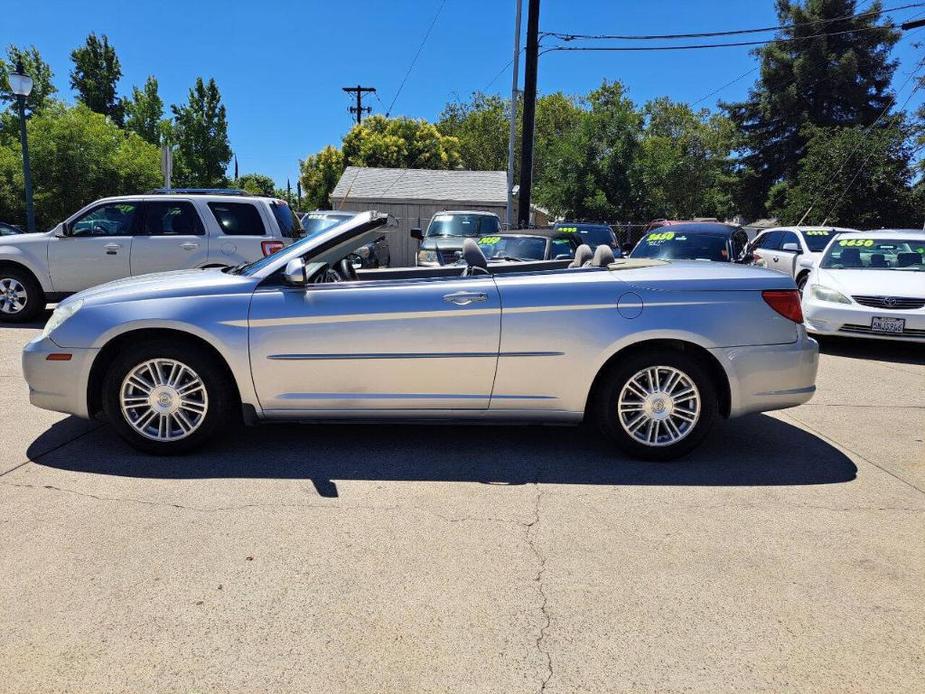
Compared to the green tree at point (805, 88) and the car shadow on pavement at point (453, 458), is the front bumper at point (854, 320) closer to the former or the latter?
the car shadow on pavement at point (453, 458)

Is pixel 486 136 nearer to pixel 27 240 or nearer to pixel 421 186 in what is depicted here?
pixel 421 186

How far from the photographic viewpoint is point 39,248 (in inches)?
381

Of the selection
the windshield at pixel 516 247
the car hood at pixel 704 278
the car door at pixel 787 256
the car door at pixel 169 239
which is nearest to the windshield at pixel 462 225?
the windshield at pixel 516 247

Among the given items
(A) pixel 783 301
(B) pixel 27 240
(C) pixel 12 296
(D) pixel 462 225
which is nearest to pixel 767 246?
(D) pixel 462 225

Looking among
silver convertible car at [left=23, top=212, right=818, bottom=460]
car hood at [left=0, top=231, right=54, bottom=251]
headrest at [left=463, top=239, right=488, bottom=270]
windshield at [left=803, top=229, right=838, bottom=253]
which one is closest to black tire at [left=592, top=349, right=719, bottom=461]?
silver convertible car at [left=23, top=212, right=818, bottom=460]

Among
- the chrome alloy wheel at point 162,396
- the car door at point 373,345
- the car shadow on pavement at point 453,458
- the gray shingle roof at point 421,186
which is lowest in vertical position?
the car shadow on pavement at point 453,458

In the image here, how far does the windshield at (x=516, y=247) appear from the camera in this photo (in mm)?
10797

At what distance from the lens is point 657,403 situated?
441cm

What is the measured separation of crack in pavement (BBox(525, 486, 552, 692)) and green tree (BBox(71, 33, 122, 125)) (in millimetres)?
53381

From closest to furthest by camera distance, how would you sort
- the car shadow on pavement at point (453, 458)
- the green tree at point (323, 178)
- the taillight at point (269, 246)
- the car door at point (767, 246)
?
the car shadow on pavement at point (453, 458) → the taillight at point (269, 246) → the car door at point (767, 246) → the green tree at point (323, 178)

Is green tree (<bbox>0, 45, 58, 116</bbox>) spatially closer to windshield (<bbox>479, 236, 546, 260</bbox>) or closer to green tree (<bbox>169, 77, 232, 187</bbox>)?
green tree (<bbox>169, 77, 232, 187</bbox>)

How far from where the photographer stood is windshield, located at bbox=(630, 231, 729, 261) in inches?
396

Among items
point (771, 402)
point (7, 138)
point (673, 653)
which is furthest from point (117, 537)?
point (7, 138)

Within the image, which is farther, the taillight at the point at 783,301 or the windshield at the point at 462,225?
the windshield at the point at 462,225
